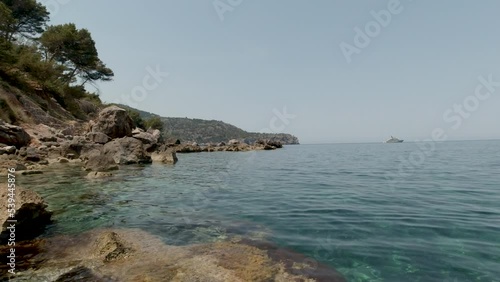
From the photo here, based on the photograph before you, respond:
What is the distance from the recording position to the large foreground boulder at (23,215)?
786cm

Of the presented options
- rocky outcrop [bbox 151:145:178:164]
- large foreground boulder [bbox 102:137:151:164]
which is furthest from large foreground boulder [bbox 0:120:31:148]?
rocky outcrop [bbox 151:145:178:164]

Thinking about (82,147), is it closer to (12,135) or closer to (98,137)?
(98,137)

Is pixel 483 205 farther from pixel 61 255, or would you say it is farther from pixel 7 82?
pixel 7 82

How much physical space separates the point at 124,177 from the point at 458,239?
1984 centimetres

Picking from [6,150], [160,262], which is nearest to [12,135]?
[6,150]

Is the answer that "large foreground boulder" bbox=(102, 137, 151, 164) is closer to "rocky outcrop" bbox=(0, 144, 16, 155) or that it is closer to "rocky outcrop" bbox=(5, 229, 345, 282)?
"rocky outcrop" bbox=(0, 144, 16, 155)

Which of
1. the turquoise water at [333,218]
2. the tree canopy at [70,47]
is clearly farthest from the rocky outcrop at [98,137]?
the tree canopy at [70,47]

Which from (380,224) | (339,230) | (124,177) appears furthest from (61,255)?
(124,177)

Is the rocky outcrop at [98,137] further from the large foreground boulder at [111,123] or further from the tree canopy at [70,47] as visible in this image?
the tree canopy at [70,47]

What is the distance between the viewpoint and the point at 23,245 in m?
7.70

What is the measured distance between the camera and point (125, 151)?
31234 mm

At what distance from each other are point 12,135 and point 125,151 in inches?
384

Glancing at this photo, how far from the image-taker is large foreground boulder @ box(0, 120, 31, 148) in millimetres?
26438

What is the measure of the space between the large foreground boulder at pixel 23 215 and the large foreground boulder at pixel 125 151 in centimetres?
2122
